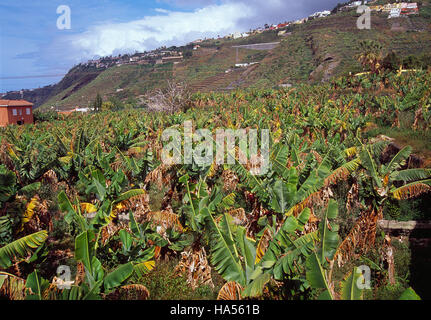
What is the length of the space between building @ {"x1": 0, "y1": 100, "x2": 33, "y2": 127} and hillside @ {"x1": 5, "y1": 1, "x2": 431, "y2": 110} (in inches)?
869

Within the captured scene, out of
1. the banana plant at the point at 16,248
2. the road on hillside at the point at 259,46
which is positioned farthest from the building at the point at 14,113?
the road on hillside at the point at 259,46

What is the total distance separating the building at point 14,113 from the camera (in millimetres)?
42281

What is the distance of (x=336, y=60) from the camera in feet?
189

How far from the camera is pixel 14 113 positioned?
4297 cm

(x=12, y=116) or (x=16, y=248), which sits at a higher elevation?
(x=12, y=116)

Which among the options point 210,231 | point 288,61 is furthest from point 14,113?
point 288,61

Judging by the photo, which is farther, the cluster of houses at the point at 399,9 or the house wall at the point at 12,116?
the cluster of houses at the point at 399,9

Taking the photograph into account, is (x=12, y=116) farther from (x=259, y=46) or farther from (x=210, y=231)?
(x=259, y=46)

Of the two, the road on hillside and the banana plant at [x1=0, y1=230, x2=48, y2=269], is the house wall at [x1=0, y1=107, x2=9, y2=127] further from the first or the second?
the road on hillside

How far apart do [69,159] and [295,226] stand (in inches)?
362

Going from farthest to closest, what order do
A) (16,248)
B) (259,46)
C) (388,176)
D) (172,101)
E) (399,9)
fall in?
(259,46) < (399,9) < (172,101) < (388,176) < (16,248)

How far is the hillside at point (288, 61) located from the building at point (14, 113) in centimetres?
2207

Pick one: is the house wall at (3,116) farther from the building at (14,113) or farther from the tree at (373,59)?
the tree at (373,59)

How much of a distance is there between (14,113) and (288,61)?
56901mm
